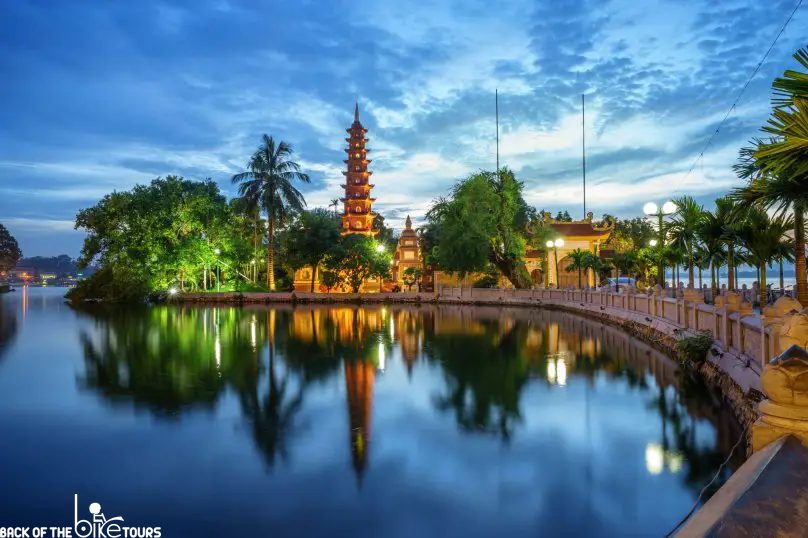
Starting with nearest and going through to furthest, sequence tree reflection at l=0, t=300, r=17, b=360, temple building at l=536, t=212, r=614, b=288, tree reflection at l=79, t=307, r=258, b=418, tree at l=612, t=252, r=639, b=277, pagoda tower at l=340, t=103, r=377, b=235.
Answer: tree reflection at l=79, t=307, r=258, b=418 → tree reflection at l=0, t=300, r=17, b=360 → tree at l=612, t=252, r=639, b=277 → temple building at l=536, t=212, r=614, b=288 → pagoda tower at l=340, t=103, r=377, b=235

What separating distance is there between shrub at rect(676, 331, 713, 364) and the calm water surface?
87 centimetres

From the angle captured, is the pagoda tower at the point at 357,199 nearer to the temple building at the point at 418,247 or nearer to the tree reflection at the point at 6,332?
the temple building at the point at 418,247

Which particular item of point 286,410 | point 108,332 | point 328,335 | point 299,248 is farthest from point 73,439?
point 299,248

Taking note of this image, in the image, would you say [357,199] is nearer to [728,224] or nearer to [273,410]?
[728,224]

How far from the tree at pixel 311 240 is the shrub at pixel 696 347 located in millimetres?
38216

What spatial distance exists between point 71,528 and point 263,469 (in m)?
2.33

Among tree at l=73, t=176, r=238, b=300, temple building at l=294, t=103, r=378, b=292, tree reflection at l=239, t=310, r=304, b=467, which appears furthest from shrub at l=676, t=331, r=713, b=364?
temple building at l=294, t=103, r=378, b=292

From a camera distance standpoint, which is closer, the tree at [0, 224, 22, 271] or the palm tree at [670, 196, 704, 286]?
the palm tree at [670, 196, 704, 286]

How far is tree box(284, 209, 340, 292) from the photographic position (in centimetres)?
5012

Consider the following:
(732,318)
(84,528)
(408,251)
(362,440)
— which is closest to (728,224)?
(732,318)

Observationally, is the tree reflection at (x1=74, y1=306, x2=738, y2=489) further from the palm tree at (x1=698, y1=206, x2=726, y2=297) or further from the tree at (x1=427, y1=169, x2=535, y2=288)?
the tree at (x1=427, y1=169, x2=535, y2=288)

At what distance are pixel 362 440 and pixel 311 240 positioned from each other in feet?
137

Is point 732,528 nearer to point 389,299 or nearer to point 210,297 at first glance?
point 389,299

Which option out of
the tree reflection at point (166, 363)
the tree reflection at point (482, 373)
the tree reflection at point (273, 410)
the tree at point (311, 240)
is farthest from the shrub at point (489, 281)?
the tree reflection at point (273, 410)
